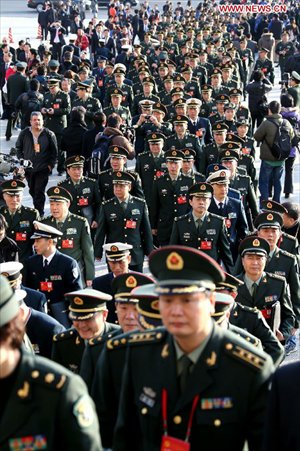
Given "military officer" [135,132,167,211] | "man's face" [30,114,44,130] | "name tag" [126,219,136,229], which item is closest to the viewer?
"name tag" [126,219,136,229]

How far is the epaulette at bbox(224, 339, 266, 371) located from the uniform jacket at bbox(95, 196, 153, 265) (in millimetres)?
6372

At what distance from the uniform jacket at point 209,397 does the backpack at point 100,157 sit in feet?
28.2

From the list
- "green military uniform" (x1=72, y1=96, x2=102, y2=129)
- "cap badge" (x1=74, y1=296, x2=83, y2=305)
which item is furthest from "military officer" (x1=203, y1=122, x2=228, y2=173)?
"cap badge" (x1=74, y1=296, x2=83, y2=305)

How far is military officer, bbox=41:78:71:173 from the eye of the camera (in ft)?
54.0

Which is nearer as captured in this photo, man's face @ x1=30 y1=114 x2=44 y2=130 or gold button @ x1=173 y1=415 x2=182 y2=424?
gold button @ x1=173 y1=415 x2=182 y2=424

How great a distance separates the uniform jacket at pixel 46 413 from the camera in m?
3.31

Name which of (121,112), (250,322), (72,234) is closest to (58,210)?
(72,234)

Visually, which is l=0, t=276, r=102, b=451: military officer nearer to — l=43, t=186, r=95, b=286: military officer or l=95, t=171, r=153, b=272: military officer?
l=43, t=186, r=95, b=286: military officer

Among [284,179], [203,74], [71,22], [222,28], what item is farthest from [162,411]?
[71,22]

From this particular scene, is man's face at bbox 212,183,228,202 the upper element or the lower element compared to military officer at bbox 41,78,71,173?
upper

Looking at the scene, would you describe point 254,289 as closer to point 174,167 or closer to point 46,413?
point 174,167

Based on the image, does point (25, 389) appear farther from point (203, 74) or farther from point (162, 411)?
point (203, 74)

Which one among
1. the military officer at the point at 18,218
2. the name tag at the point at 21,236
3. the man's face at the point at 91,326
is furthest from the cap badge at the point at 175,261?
the name tag at the point at 21,236

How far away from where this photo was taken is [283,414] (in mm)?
3510
